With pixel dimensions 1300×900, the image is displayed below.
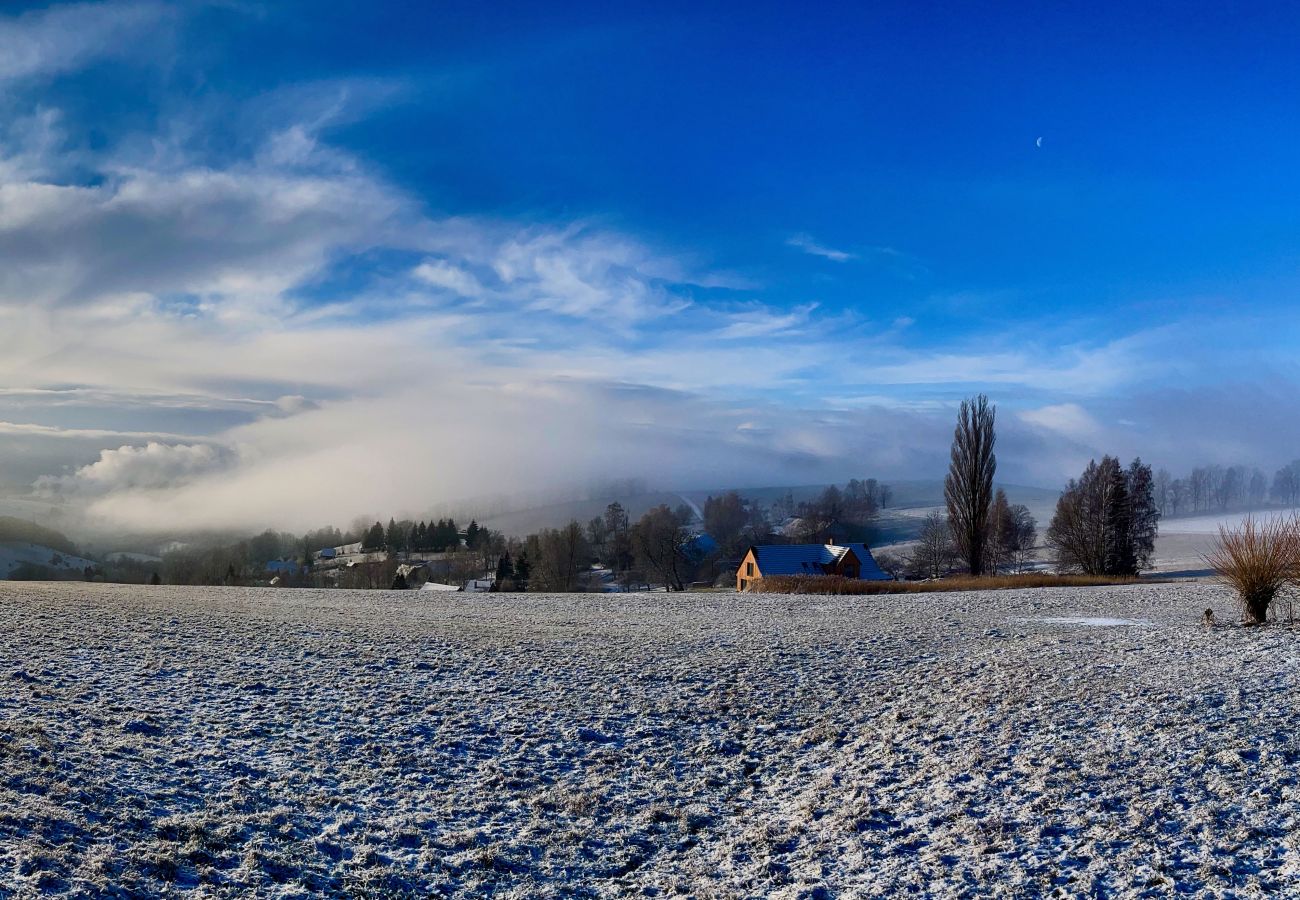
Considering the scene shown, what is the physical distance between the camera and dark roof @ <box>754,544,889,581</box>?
64.5m

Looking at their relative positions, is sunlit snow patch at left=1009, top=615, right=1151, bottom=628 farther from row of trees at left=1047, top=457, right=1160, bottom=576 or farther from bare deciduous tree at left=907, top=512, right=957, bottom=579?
bare deciduous tree at left=907, top=512, right=957, bottom=579

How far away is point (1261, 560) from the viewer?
1900cm

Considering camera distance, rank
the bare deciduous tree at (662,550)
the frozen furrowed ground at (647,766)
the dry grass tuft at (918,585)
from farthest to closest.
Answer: the bare deciduous tree at (662,550) < the dry grass tuft at (918,585) < the frozen furrowed ground at (647,766)

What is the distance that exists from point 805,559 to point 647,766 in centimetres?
5644

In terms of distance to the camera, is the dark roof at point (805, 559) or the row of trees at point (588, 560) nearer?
the dark roof at point (805, 559)

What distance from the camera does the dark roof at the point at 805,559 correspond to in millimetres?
64500

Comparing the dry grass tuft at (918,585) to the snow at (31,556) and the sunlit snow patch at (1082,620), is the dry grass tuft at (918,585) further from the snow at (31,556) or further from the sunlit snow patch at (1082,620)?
the snow at (31,556)

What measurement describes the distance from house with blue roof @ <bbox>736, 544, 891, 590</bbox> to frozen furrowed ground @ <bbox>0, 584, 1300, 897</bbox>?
1814 inches

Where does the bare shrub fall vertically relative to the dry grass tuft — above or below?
above

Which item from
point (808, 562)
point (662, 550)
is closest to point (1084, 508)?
point (808, 562)

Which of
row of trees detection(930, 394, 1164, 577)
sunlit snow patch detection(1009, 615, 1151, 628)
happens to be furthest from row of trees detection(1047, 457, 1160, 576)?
sunlit snow patch detection(1009, 615, 1151, 628)

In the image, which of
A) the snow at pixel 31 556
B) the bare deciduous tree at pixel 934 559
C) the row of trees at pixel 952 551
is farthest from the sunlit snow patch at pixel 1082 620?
the snow at pixel 31 556

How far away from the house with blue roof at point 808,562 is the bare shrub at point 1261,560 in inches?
1763

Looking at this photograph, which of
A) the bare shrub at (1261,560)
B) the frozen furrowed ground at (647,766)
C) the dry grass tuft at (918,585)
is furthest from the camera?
the dry grass tuft at (918,585)
